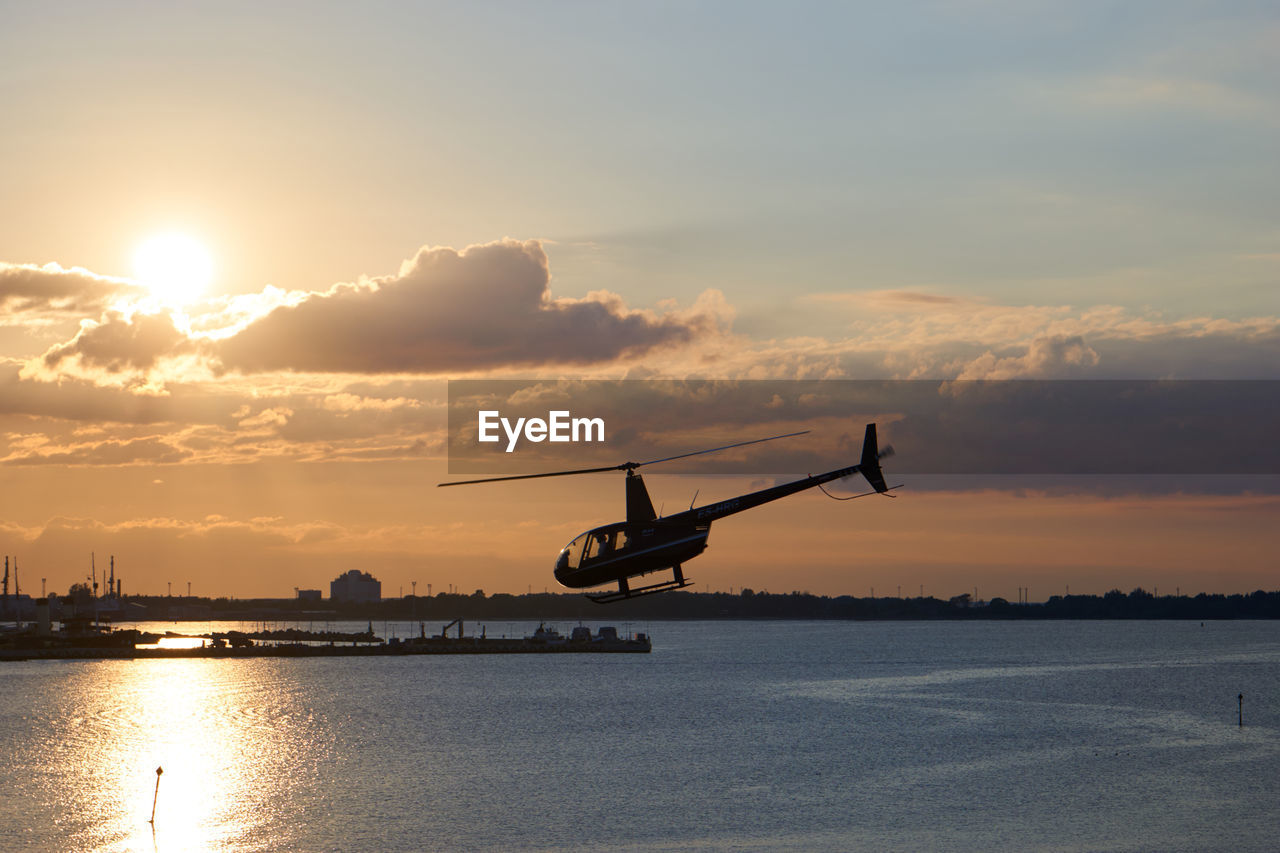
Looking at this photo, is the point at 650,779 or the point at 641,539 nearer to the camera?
the point at 641,539

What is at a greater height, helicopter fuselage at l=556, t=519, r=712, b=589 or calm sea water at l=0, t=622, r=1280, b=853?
helicopter fuselage at l=556, t=519, r=712, b=589

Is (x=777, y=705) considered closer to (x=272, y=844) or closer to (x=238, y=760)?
(x=238, y=760)

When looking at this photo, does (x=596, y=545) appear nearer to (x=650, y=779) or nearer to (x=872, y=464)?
(x=872, y=464)

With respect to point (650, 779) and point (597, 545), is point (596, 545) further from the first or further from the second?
point (650, 779)

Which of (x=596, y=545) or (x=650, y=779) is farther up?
(x=596, y=545)

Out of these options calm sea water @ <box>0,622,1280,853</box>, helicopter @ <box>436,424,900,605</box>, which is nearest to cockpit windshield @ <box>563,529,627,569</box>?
helicopter @ <box>436,424,900,605</box>

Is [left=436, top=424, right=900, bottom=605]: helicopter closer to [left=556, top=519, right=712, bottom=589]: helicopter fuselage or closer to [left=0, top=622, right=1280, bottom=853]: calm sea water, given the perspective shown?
[left=556, top=519, right=712, bottom=589]: helicopter fuselage

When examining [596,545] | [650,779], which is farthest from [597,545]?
[650,779]

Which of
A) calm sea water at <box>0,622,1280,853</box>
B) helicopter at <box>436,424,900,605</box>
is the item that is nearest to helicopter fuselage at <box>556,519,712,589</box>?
helicopter at <box>436,424,900,605</box>

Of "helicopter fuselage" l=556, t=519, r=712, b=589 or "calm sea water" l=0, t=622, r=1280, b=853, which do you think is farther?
"calm sea water" l=0, t=622, r=1280, b=853
